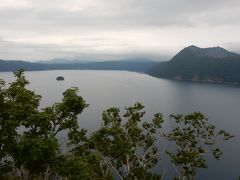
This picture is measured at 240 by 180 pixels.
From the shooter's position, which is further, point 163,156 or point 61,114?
point 163,156

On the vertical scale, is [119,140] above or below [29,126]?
below

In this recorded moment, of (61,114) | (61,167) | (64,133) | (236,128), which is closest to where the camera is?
(61,167)

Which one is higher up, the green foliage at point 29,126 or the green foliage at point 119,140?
the green foliage at point 29,126

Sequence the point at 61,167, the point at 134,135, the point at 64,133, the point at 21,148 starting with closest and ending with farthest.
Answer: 1. the point at 21,148
2. the point at 61,167
3. the point at 134,135
4. the point at 64,133

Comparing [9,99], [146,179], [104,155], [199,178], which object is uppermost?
[9,99]

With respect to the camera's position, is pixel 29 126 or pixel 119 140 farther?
pixel 119 140

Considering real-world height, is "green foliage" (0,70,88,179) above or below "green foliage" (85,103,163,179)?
above

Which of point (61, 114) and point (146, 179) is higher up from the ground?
point (61, 114)

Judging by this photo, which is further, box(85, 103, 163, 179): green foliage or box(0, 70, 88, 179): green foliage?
box(85, 103, 163, 179): green foliage

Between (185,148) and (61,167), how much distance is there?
84.0 ft

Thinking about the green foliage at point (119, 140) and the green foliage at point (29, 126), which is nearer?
the green foliage at point (29, 126)

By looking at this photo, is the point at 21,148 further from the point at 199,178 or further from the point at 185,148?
the point at 199,178

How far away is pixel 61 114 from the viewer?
26250 millimetres

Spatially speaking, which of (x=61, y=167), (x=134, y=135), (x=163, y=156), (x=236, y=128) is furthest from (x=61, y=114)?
(x=236, y=128)
